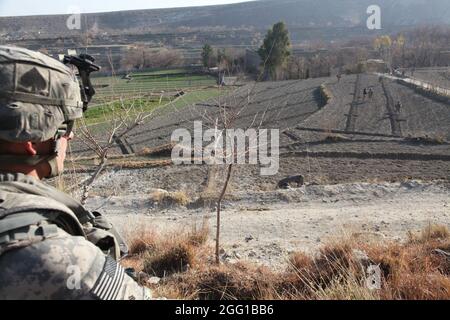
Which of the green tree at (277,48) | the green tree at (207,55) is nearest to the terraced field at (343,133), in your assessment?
the green tree at (277,48)

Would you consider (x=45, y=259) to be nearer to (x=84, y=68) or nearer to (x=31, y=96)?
(x=31, y=96)

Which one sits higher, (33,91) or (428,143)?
(33,91)

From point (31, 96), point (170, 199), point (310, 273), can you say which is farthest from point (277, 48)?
point (31, 96)

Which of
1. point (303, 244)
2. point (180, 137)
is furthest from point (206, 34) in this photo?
point (303, 244)

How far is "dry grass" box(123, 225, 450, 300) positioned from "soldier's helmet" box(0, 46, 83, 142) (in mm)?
2121

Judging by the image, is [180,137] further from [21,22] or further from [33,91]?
[21,22]

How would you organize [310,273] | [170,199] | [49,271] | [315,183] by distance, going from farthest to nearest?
[315,183]
[170,199]
[310,273]
[49,271]

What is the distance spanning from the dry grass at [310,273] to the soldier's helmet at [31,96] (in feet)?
6.96

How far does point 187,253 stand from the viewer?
6.04 m

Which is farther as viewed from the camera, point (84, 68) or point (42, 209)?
point (84, 68)

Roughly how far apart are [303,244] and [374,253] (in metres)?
3.60

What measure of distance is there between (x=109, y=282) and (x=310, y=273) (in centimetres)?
347

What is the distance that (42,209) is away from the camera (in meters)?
1.55
